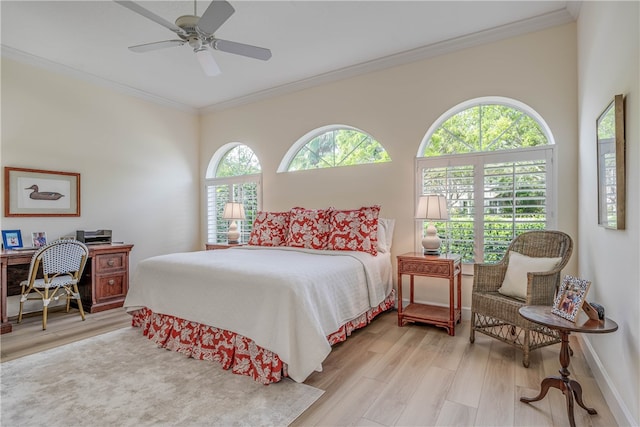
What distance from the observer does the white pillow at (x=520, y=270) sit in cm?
255

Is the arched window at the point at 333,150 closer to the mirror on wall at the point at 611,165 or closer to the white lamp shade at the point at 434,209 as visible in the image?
the white lamp shade at the point at 434,209

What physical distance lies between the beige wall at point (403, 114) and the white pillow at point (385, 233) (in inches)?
5.2

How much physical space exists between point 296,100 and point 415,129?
182cm

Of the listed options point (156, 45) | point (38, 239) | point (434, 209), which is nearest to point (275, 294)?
point (434, 209)

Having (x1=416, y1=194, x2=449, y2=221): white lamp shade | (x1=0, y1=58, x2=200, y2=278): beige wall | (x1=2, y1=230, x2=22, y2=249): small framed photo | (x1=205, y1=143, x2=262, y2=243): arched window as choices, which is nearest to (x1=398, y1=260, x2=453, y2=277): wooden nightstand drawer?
(x1=416, y1=194, x2=449, y2=221): white lamp shade

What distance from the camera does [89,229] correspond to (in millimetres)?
4254

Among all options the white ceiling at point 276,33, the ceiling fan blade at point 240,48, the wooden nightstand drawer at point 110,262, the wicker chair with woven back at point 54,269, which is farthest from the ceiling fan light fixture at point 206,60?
the wooden nightstand drawer at point 110,262

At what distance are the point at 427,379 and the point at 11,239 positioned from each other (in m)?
4.39

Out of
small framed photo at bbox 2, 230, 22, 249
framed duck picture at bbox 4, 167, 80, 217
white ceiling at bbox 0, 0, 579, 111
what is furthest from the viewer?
framed duck picture at bbox 4, 167, 80, 217

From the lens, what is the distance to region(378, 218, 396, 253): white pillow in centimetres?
356

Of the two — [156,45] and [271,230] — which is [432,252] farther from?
[156,45]

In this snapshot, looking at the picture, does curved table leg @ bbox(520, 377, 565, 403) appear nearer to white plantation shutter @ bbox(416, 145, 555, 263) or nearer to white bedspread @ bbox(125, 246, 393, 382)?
white bedspread @ bbox(125, 246, 393, 382)

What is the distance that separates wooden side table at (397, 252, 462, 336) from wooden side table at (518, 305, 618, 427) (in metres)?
1.03

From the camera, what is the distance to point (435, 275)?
3.06 metres
